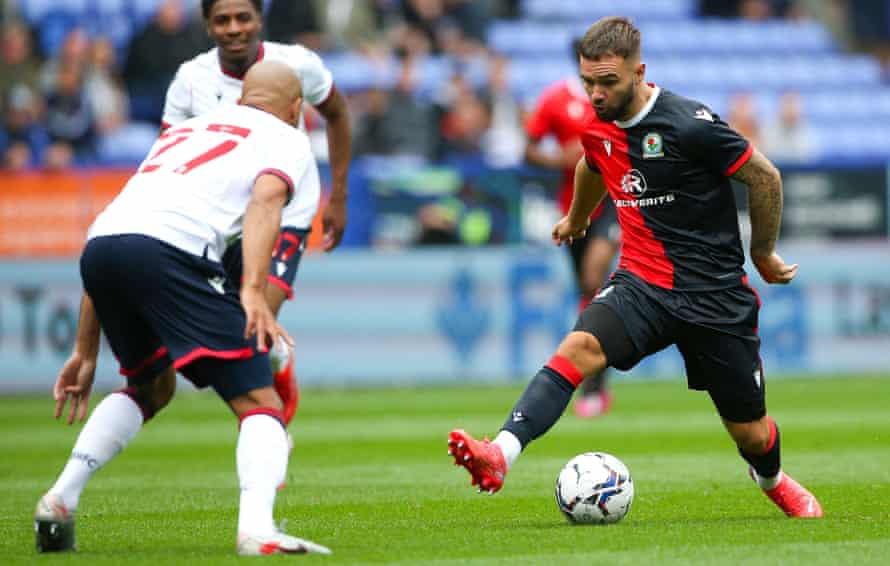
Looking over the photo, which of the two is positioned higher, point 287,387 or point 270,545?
point 270,545

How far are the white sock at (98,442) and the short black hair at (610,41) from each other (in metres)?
2.22

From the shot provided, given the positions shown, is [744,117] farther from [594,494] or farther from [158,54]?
[594,494]

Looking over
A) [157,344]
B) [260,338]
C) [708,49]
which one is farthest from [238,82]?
[708,49]

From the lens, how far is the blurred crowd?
17953 mm

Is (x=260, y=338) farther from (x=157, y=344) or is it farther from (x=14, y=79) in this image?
(x=14, y=79)

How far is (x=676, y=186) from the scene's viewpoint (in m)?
6.63

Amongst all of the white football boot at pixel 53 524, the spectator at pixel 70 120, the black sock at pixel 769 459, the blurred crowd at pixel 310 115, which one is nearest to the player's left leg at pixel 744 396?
the black sock at pixel 769 459

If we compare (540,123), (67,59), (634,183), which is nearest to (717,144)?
(634,183)

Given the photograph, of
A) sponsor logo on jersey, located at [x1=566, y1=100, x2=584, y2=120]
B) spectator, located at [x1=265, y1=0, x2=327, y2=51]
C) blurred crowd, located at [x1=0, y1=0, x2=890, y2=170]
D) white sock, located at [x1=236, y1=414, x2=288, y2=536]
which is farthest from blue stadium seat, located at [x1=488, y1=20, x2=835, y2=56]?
white sock, located at [x1=236, y1=414, x2=288, y2=536]

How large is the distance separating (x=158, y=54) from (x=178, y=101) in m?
11.1

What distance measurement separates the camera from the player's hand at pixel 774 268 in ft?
21.7

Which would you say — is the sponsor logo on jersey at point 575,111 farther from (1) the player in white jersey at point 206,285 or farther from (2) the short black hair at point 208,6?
(1) the player in white jersey at point 206,285

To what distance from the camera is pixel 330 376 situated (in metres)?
16.0

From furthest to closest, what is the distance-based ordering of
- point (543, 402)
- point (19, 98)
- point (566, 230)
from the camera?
point (19, 98), point (566, 230), point (543, 402)
